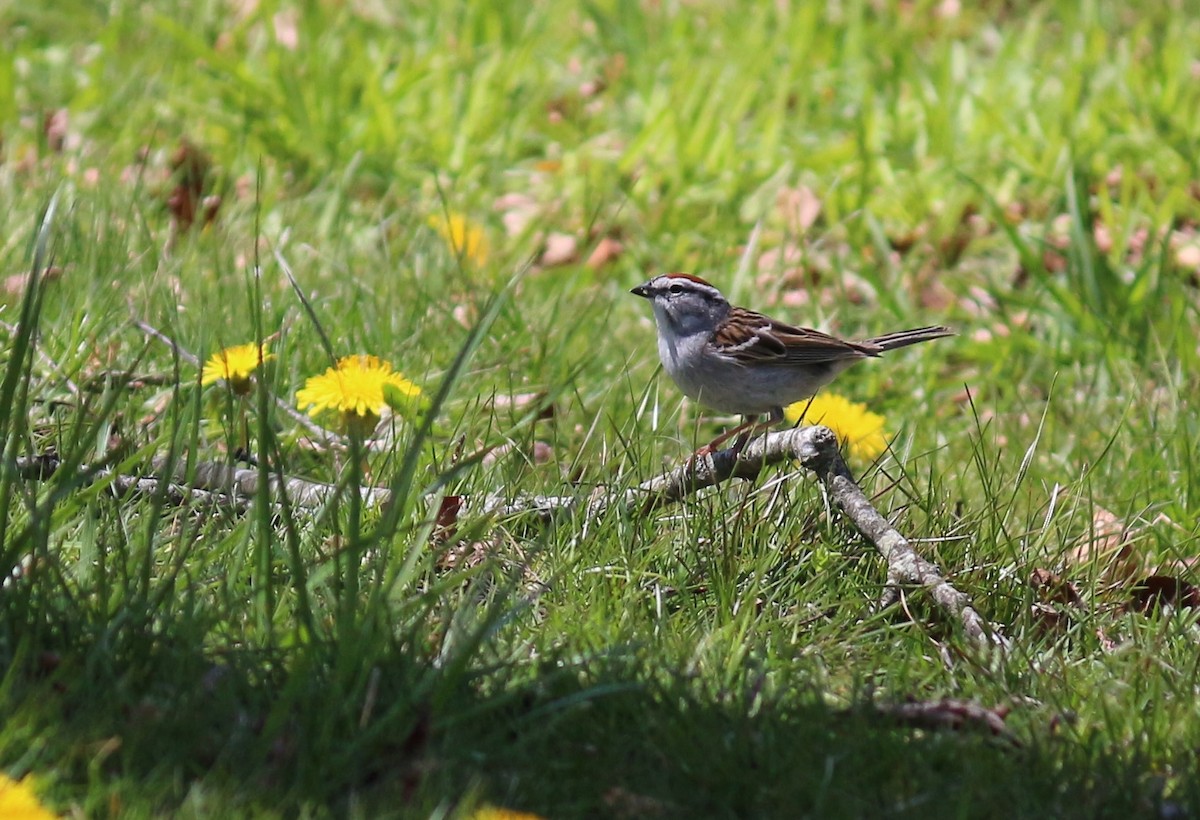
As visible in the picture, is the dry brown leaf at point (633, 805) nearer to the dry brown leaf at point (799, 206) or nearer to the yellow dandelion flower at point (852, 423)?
the yellow dandelion flower at point (852, 423)

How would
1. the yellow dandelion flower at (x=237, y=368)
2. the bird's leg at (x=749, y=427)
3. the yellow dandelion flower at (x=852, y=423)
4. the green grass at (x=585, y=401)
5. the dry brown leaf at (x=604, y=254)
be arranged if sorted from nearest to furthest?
the green grass at (x=585, y=401)
the yellow dandelion flower at (x=237, y=368)
the bird's leg at (x=749, y=427)
the yellow dandelion flower at (x=852, y=423)
the dry brown leaf at (x=604, y=254)

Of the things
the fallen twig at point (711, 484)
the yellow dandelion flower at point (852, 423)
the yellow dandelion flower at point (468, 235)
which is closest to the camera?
the fallen twig at point (711, 484)

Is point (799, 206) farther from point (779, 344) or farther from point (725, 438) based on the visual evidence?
point (725, 438)

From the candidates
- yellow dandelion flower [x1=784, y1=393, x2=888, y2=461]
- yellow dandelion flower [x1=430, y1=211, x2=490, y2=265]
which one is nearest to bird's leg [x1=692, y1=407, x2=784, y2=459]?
yellow dandelion flower [x1=784, y1=393, x2=888, y2=461]

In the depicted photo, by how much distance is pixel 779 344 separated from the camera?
194 inches

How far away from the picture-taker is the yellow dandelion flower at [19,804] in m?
2.15

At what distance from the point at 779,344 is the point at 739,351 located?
0.19 metres

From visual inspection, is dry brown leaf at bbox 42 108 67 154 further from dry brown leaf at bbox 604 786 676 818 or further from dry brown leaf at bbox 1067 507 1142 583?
dry brown leaf at bbox 604 786 676 818

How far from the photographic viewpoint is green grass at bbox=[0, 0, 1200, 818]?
8.67ft

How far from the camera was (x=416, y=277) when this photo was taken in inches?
219

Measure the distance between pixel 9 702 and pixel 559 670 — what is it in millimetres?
986

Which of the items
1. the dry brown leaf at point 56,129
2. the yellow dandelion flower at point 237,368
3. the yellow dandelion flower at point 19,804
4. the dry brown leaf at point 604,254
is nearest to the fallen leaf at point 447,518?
the yellow dandelion flower at point 237,368

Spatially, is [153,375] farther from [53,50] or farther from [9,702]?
[53,50]

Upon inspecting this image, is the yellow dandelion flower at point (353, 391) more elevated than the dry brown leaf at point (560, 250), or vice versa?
the dry brown leaf at point (560, 250)
